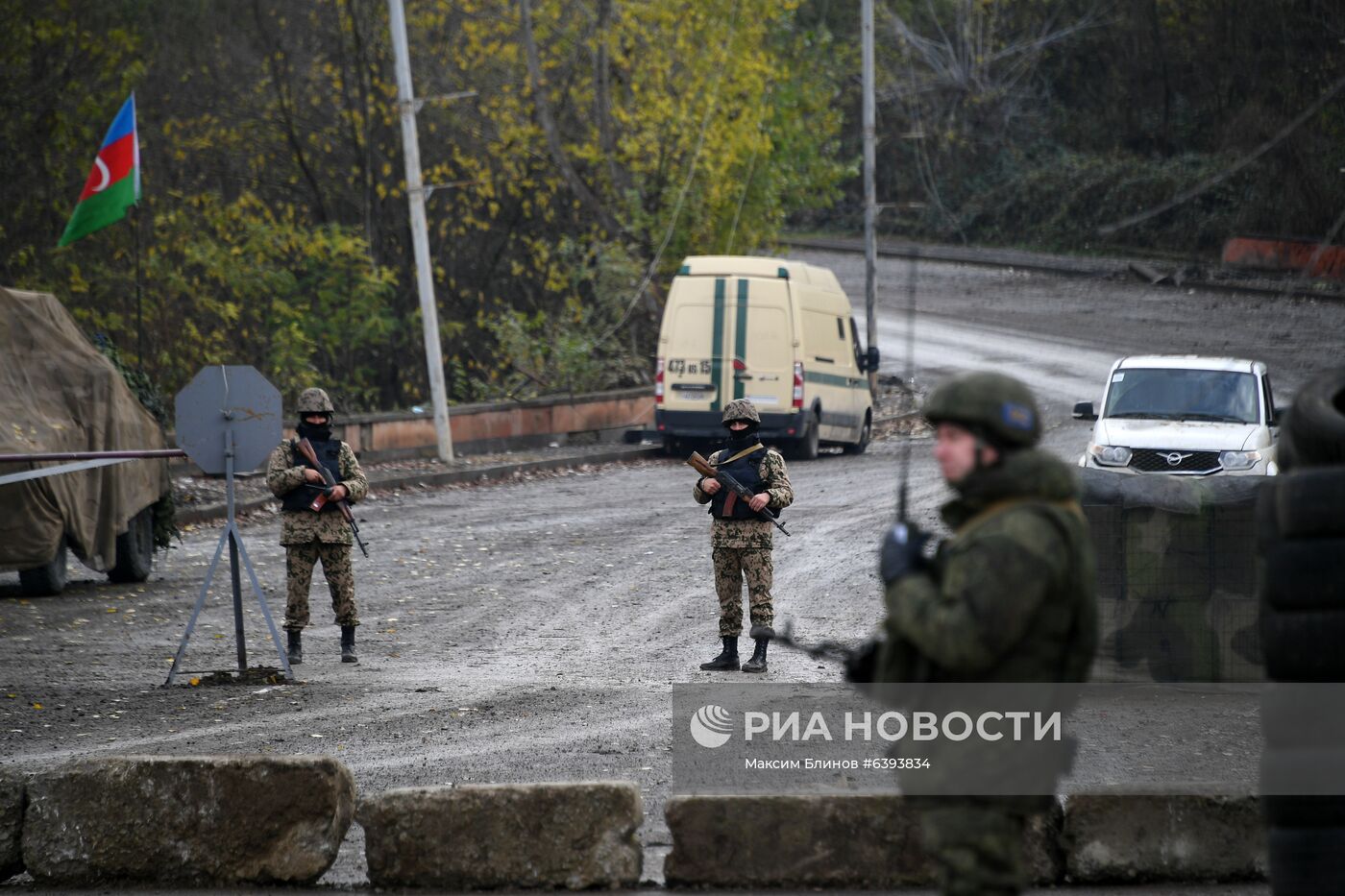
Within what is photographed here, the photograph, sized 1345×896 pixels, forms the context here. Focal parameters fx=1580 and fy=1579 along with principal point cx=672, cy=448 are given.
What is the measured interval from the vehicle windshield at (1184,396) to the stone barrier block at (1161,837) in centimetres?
1119

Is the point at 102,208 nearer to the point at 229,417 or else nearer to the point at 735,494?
the point at 229,417

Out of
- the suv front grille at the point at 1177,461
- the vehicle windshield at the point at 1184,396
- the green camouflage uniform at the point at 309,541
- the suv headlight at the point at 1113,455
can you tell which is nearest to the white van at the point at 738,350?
the vehicle windshield at the point at 1184,396

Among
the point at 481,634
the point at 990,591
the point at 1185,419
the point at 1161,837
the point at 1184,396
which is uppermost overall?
the point at 990,591

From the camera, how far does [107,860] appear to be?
20.8 feet

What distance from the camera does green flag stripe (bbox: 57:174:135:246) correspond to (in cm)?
1950

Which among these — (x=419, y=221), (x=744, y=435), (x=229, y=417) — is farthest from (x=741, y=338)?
(x=229, y=417)

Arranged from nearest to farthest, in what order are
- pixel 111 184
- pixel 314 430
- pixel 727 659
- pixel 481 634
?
pixel 727 659 → pixel 314 430 → pixel 481 634 → pixel 111 184

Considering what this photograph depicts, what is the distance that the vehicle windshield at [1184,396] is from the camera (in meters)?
16.8

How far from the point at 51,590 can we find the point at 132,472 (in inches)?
50.2

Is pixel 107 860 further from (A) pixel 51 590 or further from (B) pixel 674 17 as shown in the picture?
(B) pixel 674 17

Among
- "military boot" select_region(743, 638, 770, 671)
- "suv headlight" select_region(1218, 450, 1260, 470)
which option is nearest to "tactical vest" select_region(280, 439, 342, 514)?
"military boot" select_region(743, 638, 770, 671)

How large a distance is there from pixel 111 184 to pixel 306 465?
34.0 feet

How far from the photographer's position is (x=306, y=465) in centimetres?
1086

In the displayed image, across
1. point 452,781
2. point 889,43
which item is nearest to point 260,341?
point 452,781
